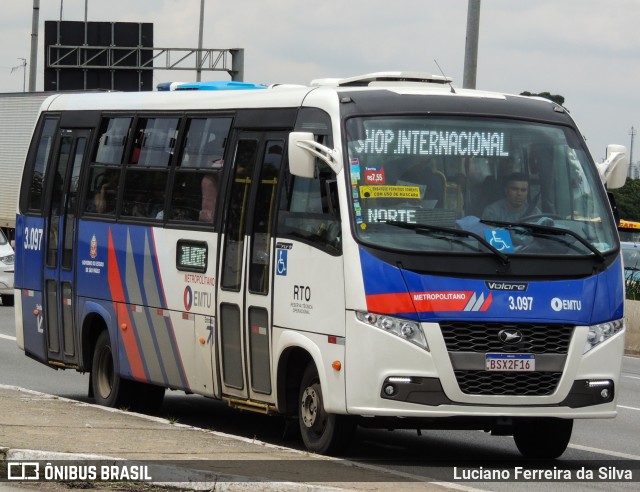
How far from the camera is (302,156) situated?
1138cm

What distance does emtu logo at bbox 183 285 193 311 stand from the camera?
44.2 ft

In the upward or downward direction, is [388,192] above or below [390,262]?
above

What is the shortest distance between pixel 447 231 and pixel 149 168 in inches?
166

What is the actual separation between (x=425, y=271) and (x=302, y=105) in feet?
6.61

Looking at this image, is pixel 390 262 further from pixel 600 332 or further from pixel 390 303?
pixel 600 332

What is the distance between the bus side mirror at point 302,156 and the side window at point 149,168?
295 centimetres

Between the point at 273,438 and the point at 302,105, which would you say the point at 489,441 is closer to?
the point at 273,438

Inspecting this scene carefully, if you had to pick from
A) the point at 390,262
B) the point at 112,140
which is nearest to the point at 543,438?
the point at 390,262

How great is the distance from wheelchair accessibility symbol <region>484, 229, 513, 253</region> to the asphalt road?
66.1 inches

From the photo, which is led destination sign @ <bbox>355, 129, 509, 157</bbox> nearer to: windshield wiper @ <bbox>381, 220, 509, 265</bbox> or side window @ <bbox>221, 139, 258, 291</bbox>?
windshield wiper @ <bbox>381, 220, 509, 265</bbox>

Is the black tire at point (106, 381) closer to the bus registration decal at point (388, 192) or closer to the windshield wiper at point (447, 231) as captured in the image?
the bus registration decal at point (388, 192)

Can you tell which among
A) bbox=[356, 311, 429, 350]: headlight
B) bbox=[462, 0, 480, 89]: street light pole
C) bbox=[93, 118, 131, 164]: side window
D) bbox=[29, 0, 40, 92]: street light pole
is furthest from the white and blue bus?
bbox=[29, 0, 40, 92]: street light pole

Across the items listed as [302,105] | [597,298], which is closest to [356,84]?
[302,105]

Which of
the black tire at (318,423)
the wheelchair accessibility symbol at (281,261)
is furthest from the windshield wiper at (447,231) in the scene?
the black tire at (318,423)
